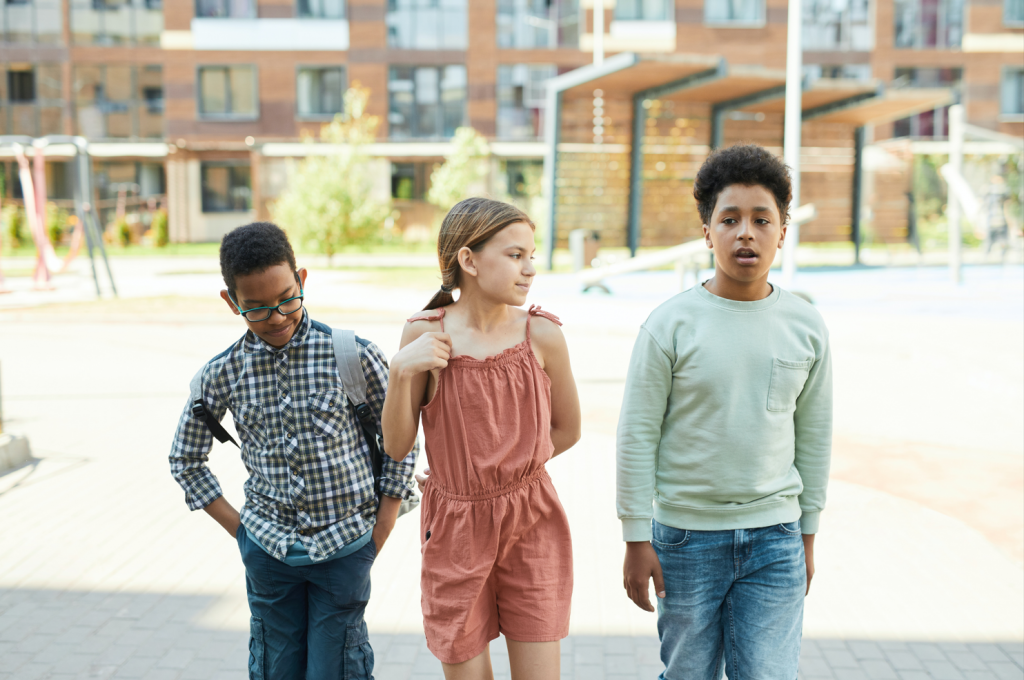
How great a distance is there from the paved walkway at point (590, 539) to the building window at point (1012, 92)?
35.9 meters

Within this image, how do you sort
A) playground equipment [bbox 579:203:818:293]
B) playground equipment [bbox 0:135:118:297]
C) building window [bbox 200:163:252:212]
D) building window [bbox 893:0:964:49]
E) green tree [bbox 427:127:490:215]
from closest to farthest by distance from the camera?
playground equipment [bbox 579:203:818:293], playground equipment [bbox 0:135:118:297], green tree [bbox 427:127:490:215], building window [bbox 893:0:964:49], building window [bbox 200:163:252:212]

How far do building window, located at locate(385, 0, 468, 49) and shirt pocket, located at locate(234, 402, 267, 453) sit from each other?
39547 millimetres

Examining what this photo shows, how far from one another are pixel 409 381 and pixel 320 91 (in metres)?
40.4

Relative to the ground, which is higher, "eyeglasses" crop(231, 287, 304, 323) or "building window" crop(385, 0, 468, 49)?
"building window" crop(385, 0, 468, 49)

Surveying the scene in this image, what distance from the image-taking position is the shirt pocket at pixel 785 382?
2.28 meters

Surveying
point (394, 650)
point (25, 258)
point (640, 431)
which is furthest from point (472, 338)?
point (25, 258)

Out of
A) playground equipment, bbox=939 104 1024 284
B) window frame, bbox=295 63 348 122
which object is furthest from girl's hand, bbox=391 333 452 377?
window frame, bbox=295 63 348 122

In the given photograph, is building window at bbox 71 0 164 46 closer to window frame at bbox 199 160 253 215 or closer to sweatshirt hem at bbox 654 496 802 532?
window frame at bbox 199 160 253 215

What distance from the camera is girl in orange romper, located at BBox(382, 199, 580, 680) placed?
7.38ft

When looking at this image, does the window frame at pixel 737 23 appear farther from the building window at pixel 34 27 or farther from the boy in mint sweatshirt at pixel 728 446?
the boy in mint sweatshirt at pixel 728 446

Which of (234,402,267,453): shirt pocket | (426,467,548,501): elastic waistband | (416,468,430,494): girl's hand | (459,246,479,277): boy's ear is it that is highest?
(459,246,479,277): boy's ear

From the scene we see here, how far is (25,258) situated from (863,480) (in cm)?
3107

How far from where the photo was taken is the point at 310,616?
2521mm

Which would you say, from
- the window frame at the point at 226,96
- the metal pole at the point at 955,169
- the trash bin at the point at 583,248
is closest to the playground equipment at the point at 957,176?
the metal pole at the point at 955,169
